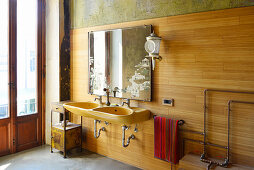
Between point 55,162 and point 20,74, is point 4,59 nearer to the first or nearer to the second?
point 20,74

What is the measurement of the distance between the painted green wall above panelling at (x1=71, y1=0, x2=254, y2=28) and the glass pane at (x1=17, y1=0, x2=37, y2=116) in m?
0.70

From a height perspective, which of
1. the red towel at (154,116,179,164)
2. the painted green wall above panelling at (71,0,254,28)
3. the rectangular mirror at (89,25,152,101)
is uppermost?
the painted green wall above panelling at (71,0,254,28)

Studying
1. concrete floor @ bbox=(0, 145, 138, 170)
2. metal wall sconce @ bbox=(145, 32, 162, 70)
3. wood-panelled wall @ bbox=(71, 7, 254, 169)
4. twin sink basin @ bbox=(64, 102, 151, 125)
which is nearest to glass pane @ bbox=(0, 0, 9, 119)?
concrete floor @ bbox=(0, 145, 138, 170)

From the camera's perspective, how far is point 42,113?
390 cm

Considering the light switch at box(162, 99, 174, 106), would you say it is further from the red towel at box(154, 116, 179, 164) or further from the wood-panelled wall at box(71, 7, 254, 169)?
the red towel at box(154, 116, 179, 164)

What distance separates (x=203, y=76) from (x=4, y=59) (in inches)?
117

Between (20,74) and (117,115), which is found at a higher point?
(20,74)

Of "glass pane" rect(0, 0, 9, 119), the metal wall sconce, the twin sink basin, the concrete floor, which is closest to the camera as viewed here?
the twin sink basin

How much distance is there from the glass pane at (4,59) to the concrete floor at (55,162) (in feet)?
2.33

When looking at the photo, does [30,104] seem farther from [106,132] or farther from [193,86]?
[193,86]

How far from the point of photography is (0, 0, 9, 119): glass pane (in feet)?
10.9

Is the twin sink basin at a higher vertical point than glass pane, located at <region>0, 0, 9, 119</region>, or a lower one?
lower

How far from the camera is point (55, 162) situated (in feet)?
10.6

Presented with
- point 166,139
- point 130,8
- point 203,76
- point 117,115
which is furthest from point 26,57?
point 203,76
